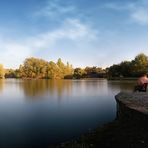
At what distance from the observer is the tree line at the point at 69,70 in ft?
357

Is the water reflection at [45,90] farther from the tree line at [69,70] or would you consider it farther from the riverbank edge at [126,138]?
the tree line at [69,70]

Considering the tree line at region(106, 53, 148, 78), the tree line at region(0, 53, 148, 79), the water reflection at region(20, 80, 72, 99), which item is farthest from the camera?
the tree line at region(0, 53, 148, 79)

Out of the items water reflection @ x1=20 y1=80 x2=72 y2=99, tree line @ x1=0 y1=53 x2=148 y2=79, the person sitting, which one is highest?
tree line @ x1=0 y1=53 x2=148 y2=79

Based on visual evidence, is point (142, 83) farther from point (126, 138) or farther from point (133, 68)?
point (133, 68)

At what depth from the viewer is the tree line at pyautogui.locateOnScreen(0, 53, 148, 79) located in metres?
109

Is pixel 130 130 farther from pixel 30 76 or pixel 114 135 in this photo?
pixel 30 76

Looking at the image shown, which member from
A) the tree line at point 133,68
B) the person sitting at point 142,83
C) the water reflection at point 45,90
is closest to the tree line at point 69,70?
the tree line at point 133,68

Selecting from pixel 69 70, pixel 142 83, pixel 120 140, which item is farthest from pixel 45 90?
pixel 69 70

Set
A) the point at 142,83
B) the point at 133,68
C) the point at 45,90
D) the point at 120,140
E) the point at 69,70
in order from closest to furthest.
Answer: the point at 120,140 → the point at 142,83 → the point at 45,90 → the point at 133,68 → the point at 69,70

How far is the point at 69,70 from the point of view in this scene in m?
162

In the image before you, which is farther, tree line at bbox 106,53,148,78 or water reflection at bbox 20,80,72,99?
tree line at bbox 106,53,148,78

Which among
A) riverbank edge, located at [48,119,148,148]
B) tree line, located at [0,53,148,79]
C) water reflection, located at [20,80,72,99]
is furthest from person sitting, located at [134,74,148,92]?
tree line, located at [0,53,148,79]

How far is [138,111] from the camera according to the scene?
11516mm

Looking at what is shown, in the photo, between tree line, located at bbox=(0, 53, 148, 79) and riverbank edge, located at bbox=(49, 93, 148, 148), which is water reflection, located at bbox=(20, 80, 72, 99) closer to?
riverbank edge, located at bbox=(49, 93, 148, 148)
